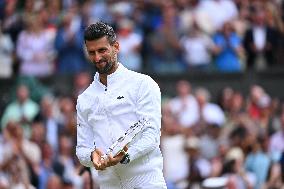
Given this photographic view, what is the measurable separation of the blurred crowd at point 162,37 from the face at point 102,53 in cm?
1097

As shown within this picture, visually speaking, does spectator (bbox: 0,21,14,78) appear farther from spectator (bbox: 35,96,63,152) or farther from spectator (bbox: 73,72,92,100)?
spectator (bbox: 35,96,63,152)

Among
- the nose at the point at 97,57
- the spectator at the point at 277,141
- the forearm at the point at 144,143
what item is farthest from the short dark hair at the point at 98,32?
the spectator at the point at 277,141

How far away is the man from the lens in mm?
8453

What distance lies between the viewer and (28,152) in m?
16.1

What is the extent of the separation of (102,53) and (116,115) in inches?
19.2

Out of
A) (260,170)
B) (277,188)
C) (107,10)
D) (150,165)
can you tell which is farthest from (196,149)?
(150,165)

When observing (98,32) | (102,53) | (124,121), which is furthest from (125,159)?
(98,32)

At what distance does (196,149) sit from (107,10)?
524 cm

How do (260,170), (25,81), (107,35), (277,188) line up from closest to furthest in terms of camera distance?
(107,35), (277,188), (260,170), (25,81)

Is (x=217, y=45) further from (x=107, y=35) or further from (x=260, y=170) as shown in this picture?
(x=107, y=35)

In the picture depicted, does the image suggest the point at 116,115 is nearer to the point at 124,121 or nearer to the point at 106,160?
the point at 124,121

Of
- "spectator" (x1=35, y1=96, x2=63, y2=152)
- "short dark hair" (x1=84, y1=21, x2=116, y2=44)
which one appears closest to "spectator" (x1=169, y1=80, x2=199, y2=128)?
"spectator" (x1=35, y1=96, x2=63, y2=152)

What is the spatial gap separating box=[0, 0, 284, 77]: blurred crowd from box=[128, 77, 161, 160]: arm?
35.9 feet

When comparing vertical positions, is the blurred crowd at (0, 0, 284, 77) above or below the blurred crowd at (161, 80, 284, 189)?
above
